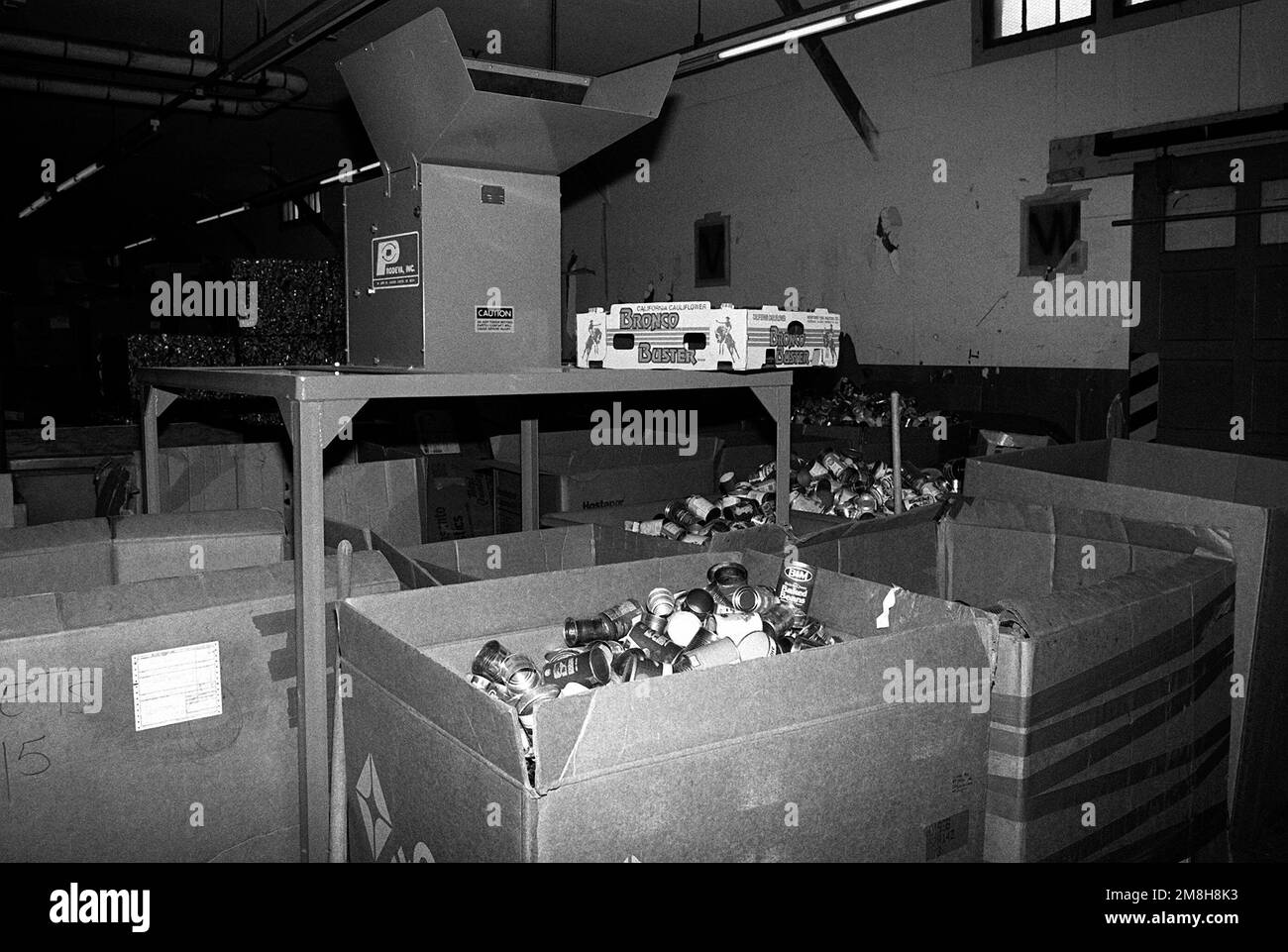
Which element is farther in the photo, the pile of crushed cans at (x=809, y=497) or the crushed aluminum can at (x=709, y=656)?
the pile of crushed cans at (x=809, y=497)

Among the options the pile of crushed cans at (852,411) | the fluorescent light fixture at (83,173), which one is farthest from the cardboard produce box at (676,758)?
the fluorescent light fixture at (83,173)

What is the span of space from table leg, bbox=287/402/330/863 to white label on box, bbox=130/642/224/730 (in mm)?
146

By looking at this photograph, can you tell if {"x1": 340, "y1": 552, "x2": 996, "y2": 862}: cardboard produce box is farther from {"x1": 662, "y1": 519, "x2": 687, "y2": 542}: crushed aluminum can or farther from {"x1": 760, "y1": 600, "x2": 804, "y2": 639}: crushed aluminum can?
{"x1": 662, "y1": 519, "x2": 687, "y2": 542}: crushed aluminum can

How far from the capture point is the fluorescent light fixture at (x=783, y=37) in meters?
4.73

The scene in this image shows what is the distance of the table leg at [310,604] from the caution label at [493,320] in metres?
0.53

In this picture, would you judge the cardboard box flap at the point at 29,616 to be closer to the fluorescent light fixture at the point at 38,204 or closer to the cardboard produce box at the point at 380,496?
the cardboard produce box at the point at 380,496

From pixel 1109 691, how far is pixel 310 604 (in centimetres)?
140

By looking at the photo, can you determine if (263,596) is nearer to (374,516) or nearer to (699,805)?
(699,805)

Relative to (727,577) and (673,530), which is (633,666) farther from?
(673,530)

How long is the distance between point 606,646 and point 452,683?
59 cm

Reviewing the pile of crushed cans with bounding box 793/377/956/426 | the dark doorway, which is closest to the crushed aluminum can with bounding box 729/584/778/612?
the pile of crushed cans with bounding box 793/377/956/426

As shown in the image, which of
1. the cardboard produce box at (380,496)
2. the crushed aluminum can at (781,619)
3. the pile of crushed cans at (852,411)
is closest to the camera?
the crushed aluminum can at (781,619)

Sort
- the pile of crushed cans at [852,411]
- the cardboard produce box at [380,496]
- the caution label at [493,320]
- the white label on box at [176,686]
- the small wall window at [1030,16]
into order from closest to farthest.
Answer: the white label on box at [176,686], the caution label at [493,320], the cardboard produce box at [380,496], the pile of crushed cans at [852,411], the small wall window at [1030,16]

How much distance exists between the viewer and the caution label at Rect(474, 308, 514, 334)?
7.50 feet
